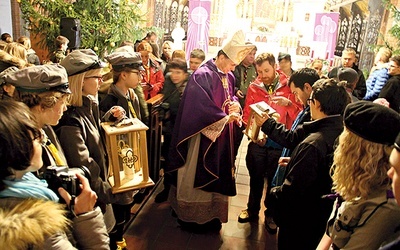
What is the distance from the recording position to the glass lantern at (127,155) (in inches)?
80.2

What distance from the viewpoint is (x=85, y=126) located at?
6.46 ft

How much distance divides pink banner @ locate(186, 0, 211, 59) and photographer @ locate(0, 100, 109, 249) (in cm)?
690

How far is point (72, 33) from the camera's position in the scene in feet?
14.2

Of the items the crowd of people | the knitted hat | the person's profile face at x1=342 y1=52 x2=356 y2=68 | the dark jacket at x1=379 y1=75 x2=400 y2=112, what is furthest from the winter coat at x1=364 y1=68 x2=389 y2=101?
the knitted hat

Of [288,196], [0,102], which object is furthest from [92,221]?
[288,196]

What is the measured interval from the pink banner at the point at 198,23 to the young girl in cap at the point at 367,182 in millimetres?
6634

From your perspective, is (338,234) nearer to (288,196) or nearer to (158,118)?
(288,196)

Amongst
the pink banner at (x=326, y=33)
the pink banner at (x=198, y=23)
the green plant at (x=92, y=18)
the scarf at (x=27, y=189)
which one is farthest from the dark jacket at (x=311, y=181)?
the pink banner at (x=198, y=23)

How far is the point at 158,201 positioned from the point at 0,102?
2785 mm

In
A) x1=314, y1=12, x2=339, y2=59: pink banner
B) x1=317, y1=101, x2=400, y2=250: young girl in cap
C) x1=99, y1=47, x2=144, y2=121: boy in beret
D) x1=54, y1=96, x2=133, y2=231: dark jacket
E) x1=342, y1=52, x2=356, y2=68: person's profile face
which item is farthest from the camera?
x1=314, y1=12, x2=339, y2=59: pink banner

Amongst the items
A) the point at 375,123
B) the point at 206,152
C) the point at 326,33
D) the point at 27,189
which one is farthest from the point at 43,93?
the point at 326,33

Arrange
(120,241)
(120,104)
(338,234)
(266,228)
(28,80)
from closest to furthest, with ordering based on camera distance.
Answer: (338,234) < (28,80) < (120,104) < (120,241) < (266,228)

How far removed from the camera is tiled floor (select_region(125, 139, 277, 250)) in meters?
3.04

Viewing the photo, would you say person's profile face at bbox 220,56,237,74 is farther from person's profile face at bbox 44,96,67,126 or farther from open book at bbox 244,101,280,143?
person's profile face at bbox 44,96,67,126
